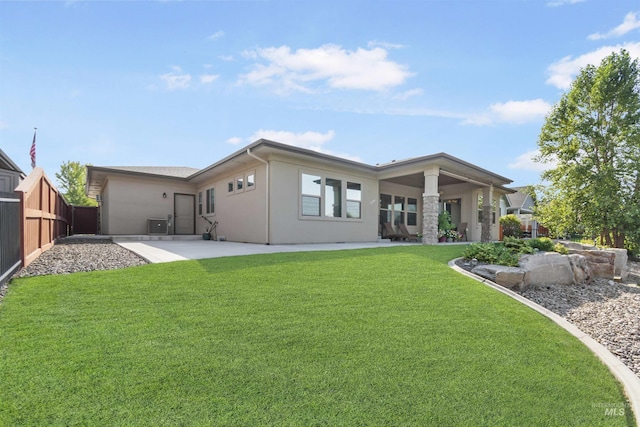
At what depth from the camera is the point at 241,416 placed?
181 centimetres

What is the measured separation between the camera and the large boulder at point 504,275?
5.54 meters

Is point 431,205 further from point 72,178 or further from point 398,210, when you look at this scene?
point 72,178

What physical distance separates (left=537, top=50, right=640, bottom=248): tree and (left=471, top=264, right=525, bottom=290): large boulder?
6.92 m

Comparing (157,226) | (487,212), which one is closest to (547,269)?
(487,212)

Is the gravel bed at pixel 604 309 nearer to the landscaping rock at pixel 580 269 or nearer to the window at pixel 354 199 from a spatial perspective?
the landscaping rock at pixel 580 269

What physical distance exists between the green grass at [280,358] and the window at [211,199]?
9190 mm

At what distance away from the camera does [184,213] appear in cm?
1454

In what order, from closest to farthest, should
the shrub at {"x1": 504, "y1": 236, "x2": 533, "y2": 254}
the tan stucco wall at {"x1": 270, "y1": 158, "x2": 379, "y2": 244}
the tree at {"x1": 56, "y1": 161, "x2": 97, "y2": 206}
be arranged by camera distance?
1. the shrub at {"x1": 504, "y1": 236, "x2": 533, "y2": 254}
2. the tan stucco wall at {"x1": 270, "y1": 158, "x2": 379, "y2": 244}
3. the tree at {"x1": 56, "y1": 161, "x2": 97, "y2": 206}

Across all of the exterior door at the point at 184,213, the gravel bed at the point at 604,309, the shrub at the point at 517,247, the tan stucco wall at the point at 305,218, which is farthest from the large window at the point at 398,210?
the exterior door at the point at 184,213

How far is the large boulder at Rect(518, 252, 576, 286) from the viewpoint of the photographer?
6098 millimetres

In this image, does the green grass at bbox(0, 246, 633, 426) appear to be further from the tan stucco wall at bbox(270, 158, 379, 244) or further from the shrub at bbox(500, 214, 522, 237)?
the shrub at bbox(500, 214, 522, 237)

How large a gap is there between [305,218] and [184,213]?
298 inches


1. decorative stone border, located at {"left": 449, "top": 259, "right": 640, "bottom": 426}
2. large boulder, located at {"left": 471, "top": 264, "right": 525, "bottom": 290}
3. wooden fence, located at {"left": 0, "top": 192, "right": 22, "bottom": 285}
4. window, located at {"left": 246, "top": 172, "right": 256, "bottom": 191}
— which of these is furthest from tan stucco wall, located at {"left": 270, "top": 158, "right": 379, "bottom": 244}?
decorative stone border, located at {"left": 449, "top": 259, "right": 640, "bottom": 426}

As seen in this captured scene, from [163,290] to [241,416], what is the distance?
2431 mm
